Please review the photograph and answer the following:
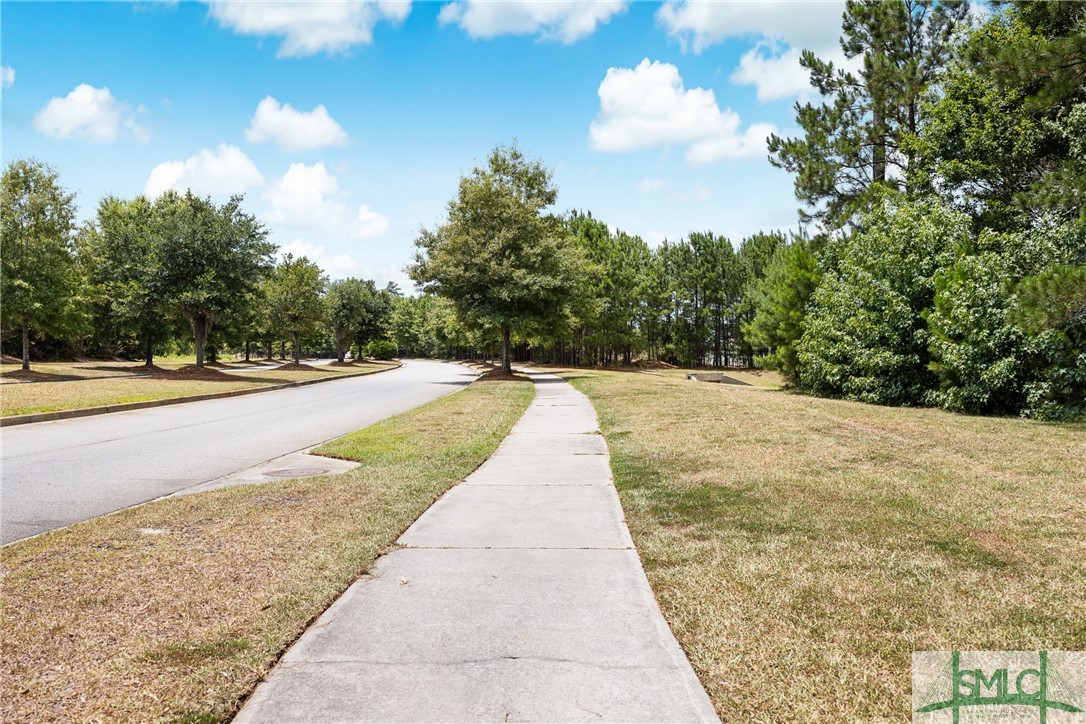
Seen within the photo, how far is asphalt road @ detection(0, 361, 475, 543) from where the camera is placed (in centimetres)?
659

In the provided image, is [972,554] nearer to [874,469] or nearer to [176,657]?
[874,469]

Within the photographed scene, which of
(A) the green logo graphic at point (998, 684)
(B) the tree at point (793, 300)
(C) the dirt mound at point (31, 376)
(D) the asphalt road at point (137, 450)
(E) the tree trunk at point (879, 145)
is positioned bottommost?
(D) the asphalt road at point (137, 450)

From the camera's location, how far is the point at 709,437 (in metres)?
10.7

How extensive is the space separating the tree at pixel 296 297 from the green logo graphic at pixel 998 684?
5176cm

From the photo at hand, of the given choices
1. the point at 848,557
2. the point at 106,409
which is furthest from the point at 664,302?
the point at 848,557

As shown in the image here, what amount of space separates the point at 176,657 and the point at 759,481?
6.03 meters

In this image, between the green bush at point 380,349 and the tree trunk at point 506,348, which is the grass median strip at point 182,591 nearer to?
the tree trunk at point 506,348

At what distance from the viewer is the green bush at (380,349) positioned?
83.2m

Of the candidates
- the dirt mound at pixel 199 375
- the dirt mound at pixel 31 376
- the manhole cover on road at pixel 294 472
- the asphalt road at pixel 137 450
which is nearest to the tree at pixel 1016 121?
the manhole cover on road at pixel 294 472

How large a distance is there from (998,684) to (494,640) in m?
2.35

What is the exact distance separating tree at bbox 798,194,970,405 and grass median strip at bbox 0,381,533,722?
1600 cm

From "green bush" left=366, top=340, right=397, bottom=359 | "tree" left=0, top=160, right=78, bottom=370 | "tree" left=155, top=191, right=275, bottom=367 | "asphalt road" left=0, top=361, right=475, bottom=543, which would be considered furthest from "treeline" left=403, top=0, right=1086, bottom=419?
"green bush" left=366, top=340, right=397, bottom=359

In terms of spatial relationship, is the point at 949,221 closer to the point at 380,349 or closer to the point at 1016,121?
the point at 1016,121

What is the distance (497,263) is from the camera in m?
33.1
